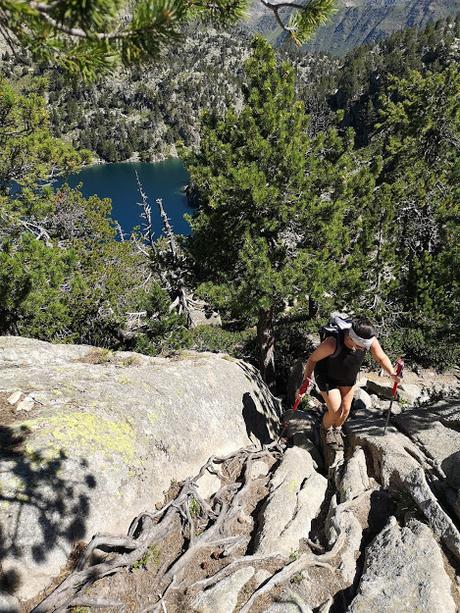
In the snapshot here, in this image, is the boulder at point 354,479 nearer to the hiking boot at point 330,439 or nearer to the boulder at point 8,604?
the hiking boot at point 330,439

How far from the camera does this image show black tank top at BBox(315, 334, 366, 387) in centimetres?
646

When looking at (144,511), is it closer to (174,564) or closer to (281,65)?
(174,564)

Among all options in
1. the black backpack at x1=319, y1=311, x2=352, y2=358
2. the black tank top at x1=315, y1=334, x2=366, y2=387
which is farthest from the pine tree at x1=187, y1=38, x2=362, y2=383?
→ the black backpack at x1=319, y1=311, x2=352, y2=358

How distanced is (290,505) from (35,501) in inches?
132

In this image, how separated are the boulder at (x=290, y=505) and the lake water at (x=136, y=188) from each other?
61.4 m

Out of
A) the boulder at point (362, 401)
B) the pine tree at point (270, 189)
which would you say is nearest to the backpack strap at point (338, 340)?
the pine tree at point (270, 189)

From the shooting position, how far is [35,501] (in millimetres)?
4375

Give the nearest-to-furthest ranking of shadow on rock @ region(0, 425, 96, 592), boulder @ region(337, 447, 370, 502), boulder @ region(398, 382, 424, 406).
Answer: shadow on rock @ region(0, 425, 96, 592) < boulder @ region(337, 447, 370, 502) < boulder @ region(398, 382, 424, 406)

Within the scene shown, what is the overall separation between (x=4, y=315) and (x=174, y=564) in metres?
8.39

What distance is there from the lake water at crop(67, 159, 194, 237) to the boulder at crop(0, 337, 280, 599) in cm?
5949

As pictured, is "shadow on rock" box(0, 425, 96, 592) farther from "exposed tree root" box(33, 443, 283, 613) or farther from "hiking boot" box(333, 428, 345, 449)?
"hiking boot" box(333, 428, 345, 449)

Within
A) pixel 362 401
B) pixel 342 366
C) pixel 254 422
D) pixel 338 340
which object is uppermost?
pixel 338 340

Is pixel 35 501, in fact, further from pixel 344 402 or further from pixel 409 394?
pixel 409 394

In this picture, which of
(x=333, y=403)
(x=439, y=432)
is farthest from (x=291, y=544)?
(x=439, y=432)
